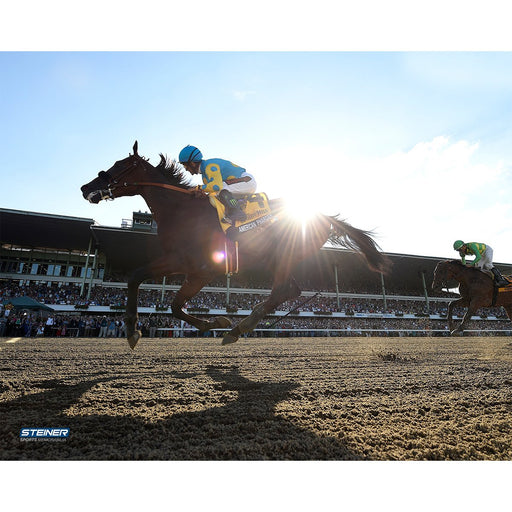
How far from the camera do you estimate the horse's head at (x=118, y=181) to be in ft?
14.0

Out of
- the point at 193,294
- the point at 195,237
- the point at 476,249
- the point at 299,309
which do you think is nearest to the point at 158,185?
the point at 195,237

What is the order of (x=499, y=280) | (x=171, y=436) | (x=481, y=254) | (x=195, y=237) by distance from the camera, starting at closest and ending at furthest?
(x=171, y=436), (x=195, y=237), (x=499, y=280), (x=481, y=254)

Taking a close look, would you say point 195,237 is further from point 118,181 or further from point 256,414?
point 256,414

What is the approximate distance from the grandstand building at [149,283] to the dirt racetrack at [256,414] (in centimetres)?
2282

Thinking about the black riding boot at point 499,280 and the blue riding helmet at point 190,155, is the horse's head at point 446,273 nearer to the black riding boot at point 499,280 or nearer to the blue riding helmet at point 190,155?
the black riding boot at point 499,280

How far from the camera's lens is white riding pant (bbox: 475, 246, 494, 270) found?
8609mm

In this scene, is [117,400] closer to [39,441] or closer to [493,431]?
[39,441]

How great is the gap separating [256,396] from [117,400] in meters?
1.21

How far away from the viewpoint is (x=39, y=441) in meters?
1.86

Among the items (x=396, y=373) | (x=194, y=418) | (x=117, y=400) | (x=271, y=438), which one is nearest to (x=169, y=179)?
(x=117, y=400)

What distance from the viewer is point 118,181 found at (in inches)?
171

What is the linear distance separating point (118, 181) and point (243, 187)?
5.54 ft

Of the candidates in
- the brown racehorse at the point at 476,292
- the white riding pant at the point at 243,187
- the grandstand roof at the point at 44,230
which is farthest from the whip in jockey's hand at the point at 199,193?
the grandstand roof at the point at 44,230

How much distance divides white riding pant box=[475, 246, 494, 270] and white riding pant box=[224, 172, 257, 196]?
24.5 ft
